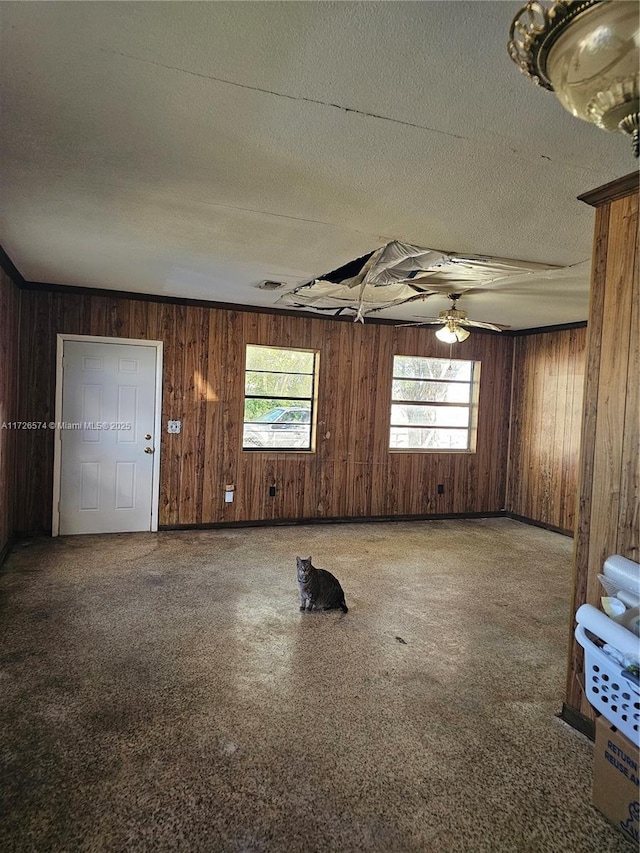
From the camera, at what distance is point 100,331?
523 cm

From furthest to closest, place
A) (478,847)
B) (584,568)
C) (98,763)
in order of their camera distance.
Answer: (584,568) < (98,763) < (478,847)

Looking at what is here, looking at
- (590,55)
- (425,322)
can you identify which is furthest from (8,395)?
(590,55)

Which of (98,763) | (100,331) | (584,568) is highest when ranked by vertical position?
(100,331)

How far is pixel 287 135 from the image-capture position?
1977 mm

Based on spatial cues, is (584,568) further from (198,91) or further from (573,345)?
(573,345)

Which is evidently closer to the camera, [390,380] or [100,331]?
[100,331]

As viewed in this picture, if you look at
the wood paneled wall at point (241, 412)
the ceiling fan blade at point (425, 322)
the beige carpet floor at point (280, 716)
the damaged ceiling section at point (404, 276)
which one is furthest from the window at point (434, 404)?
the beige carpet floor at point (280, 716)

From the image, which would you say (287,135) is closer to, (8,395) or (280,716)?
(280,716)

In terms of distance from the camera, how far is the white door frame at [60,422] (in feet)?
16.7

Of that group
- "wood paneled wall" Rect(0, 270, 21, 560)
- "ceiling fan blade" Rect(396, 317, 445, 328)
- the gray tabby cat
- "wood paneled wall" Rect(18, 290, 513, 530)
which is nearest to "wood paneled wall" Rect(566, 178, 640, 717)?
the gray tabby cat

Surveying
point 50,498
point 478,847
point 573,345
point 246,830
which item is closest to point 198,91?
point 246,830

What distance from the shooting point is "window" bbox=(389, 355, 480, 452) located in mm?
6660

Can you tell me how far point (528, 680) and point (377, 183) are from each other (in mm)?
2656

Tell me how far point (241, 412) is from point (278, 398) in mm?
510
